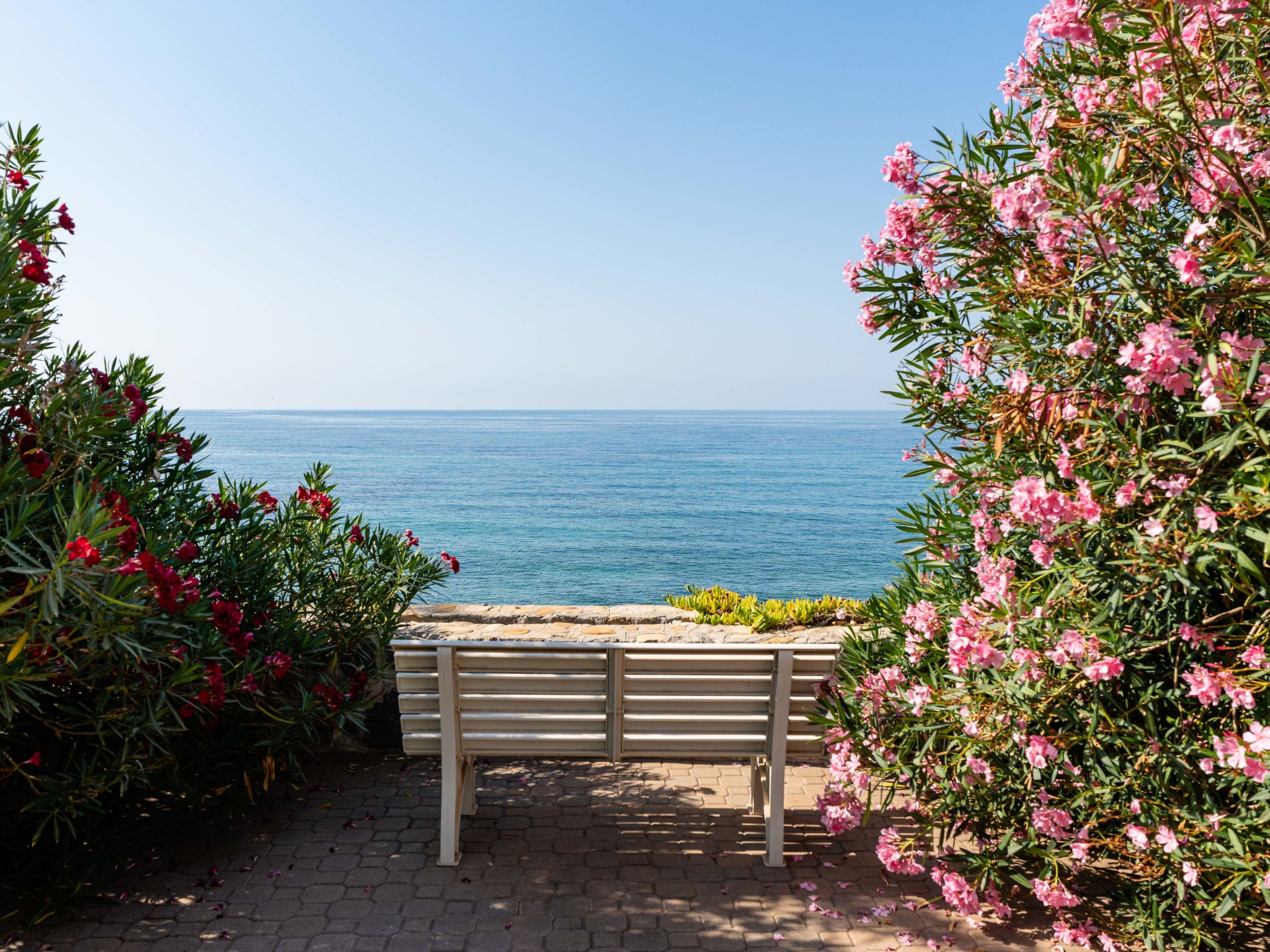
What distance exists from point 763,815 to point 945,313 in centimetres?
223

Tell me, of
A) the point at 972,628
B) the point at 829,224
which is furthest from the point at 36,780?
the point at 829,224

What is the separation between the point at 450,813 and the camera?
3.30m

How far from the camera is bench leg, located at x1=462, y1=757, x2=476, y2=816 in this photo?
363 centimetres

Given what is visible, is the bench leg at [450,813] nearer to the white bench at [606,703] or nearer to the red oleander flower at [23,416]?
the white bench at [606,703]

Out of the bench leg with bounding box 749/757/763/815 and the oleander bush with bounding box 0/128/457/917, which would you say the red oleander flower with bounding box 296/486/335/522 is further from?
the bench leg with bounding box 749/757/763/815

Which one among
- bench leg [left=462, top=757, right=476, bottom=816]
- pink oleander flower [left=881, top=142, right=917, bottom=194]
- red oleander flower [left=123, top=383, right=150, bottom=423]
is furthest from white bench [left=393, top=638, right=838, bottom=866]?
pink oleander flower [left=881, top=142, right=917, bottom=194]

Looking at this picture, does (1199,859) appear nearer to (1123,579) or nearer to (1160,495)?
(1123,579)

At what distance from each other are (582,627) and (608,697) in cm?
310

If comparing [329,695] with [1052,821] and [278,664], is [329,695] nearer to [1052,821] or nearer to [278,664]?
[278,664]

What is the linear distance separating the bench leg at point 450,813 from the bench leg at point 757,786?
1.27 meters

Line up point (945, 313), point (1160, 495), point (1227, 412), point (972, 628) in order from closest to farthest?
1. point (1227, 412)
2. point (1160, 495)
3. point (972, 628)
4. point (945, 313)

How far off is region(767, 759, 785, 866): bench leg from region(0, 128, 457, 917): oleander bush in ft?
6.67

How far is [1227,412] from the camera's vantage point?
2055 mm

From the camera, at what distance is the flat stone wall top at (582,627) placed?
5859 mm
